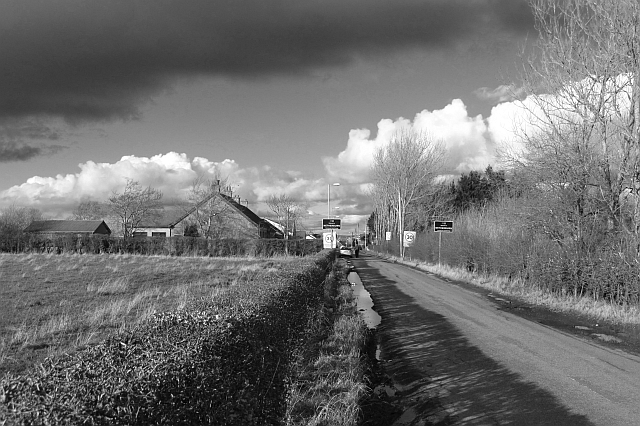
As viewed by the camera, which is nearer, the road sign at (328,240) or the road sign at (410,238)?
the road sign at (328,240)

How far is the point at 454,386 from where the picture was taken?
7262 mm

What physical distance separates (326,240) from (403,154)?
24955 millimetres

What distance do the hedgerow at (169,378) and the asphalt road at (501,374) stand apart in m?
2.68

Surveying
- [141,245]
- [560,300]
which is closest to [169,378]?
[560,300]

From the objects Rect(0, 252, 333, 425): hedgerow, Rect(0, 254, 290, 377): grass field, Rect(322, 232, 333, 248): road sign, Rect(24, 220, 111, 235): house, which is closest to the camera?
Rect(0, 252, 333, 425): hedgerow

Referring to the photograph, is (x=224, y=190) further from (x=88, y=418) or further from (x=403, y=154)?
(x=88, y=418)

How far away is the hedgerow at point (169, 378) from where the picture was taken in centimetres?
229

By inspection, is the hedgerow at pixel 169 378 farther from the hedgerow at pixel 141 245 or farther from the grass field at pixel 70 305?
the hedgerow at pixel 141 245

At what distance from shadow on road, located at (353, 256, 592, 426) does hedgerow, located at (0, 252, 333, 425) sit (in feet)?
8.08

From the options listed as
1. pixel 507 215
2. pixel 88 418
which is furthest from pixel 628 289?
pixel 88 418

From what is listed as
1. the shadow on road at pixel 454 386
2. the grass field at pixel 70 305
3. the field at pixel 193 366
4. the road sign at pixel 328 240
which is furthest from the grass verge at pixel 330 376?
the road sign at pixel 328 240

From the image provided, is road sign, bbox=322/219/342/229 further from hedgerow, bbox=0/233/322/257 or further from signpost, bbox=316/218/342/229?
hedgerow, bbox=0/233/322/257

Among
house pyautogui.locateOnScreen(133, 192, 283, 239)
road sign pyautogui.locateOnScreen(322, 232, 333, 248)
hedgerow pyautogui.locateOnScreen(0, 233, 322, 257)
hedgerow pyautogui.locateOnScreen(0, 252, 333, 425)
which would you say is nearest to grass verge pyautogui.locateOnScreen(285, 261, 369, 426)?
hedgerow pyautogui.locateOnScreen(0, 252, 333, 425)

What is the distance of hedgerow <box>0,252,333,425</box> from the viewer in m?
2.29
